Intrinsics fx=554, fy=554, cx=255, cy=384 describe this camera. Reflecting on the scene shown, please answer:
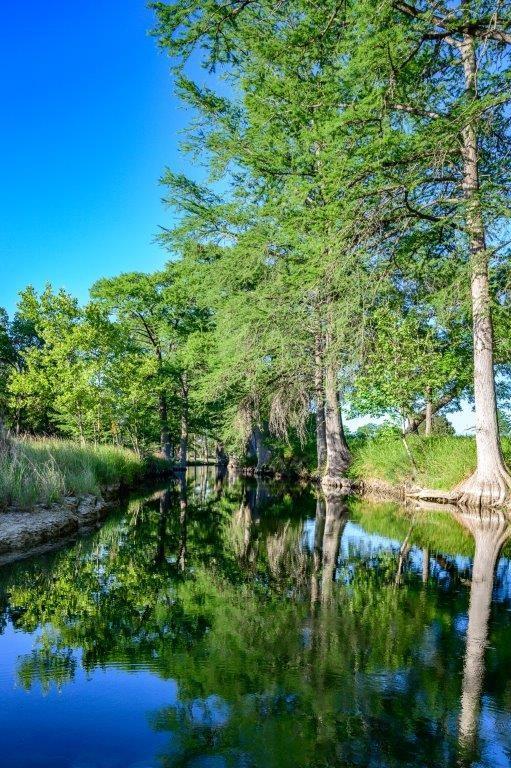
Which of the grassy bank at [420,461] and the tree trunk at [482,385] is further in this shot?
the grassy bank at [420,461]

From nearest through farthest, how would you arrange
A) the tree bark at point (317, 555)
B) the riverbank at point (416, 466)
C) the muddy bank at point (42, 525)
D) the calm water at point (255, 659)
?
1. the calm water at point (255, 659)
2. the tree bark at point (317, 555)
3. the muddy bank at point (42, 525)
4. the riverbank at point (416, 466)

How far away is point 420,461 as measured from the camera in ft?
61.2

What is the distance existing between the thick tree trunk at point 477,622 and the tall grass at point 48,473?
780 centimetres

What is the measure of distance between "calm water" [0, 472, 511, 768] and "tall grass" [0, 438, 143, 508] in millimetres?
2310

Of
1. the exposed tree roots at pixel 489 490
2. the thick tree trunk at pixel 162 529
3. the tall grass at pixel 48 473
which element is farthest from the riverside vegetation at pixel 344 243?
the thick tree trunk at pixel 162 529

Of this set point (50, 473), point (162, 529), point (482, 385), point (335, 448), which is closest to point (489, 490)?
point (482, 385)

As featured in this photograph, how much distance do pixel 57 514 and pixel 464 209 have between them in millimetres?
10868

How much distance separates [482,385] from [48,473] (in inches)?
431

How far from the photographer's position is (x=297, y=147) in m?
15.5

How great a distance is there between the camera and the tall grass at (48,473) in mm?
10156

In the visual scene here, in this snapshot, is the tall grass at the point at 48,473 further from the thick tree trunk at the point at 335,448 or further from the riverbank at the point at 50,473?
the thick tree trunk at the point at 335,448

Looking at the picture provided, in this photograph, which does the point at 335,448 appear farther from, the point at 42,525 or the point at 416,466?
the point at 42,525

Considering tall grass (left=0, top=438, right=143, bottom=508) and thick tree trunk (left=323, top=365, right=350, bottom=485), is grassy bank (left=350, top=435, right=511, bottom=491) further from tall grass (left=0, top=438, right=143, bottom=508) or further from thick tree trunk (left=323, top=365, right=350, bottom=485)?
tall grass (left=0, top=438, right=143, bottom=508)

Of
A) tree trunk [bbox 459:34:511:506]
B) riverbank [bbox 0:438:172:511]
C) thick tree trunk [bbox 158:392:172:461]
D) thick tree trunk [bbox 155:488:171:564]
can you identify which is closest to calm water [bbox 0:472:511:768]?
thick tree trunk [bbox 155:488:171:564]
